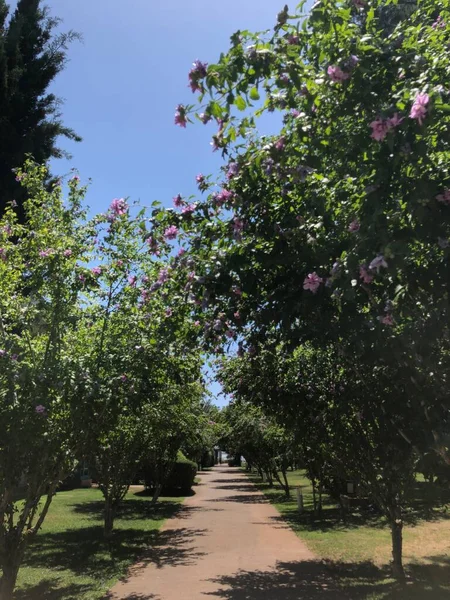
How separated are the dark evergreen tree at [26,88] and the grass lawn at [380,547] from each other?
12.6 meters

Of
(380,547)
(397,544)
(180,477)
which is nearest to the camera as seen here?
(397,544)

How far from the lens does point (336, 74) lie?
2.87 metres

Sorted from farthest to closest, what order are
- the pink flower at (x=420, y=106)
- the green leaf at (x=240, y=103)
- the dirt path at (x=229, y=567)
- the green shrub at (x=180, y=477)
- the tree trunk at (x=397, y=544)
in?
the green shrub at (x=180, y=477)
the tree trunk at (x=397, y=544)
the dirt path at (x=229, y=567)
the green leaf at (x=240, y=103)
the pink flower at (x=420, y=106)

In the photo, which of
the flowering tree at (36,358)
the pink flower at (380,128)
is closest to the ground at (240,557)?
the flowering tree at (36,358)

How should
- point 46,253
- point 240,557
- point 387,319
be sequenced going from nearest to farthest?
point 387,319, point 46,253, point 240,557

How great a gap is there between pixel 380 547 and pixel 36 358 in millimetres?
8937

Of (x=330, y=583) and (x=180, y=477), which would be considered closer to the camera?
(x=330, y=583)

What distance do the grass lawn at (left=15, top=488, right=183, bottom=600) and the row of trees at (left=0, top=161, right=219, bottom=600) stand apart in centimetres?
239

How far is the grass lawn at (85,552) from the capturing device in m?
8.10

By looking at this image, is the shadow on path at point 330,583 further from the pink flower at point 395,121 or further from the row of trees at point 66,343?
the pink flower at point 395,121

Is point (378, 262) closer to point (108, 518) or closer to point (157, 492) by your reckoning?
point (108, 518)

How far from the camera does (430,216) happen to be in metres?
2.93

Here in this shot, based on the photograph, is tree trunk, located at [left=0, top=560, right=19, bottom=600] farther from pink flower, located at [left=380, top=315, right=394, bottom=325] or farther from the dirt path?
pink flower, located at [left=380, top=315, right=394, bottom=325]

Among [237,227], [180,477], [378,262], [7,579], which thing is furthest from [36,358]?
[180,477]
